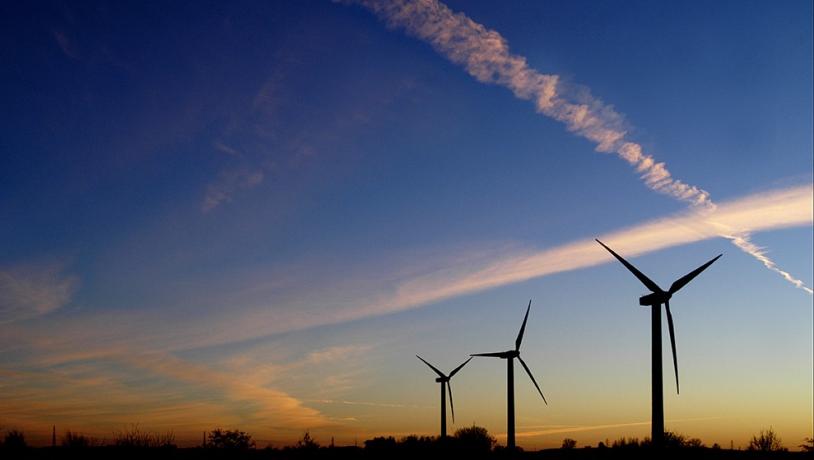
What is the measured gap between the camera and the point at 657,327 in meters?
53.8

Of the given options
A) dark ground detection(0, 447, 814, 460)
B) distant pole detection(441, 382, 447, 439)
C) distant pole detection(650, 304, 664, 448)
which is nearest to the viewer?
distant pole detection(650, 304, 664, 448)

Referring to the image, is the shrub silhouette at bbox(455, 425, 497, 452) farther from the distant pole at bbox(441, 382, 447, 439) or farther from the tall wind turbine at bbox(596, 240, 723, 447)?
the tall wind turbine at bbox(596, 240, 723, 447)

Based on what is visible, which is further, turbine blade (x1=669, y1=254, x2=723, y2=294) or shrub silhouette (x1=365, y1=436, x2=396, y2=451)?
shrub silhouette (x1=365, y1=436, x2=396, y2=451)

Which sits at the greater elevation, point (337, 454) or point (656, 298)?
point (656, 298)

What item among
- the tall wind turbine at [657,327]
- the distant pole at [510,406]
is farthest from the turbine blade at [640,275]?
the distant pole at [510,406]

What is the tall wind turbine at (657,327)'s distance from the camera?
49.9 m

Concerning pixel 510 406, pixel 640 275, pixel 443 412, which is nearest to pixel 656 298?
pixel 640 275

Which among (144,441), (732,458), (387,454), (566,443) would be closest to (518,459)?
(387,454)

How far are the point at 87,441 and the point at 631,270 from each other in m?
41.9

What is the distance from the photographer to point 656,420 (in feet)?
164

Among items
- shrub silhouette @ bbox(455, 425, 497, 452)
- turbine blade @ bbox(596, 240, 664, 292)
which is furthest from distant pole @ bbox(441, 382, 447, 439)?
turbine blade @ bbox(596, 240, 664, 292)

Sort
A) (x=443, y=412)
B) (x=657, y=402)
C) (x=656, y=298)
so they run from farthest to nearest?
1. (x=443, y=412)
2. (x=656, y=298)
3. (x=657, y=402)

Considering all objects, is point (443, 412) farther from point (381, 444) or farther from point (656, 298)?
point (656, 298)

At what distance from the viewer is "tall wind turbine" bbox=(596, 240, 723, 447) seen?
4994cm
